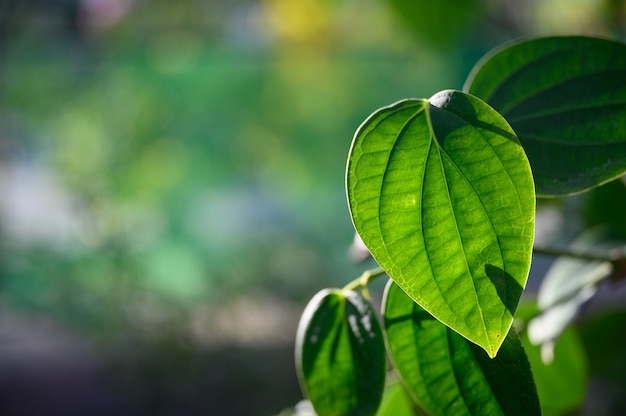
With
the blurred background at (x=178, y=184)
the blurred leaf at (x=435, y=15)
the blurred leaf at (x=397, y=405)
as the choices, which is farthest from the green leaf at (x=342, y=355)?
the blurred background at (x=178, y=184)

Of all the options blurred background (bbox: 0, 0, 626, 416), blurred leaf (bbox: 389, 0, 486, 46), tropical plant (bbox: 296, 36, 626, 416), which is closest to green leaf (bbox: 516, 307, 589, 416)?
tropical plant (bbox: 296, 36, 626, 416)

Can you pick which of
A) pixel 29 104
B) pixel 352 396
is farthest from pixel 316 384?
pixel 29 104

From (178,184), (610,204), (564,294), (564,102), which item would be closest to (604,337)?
(610,204)

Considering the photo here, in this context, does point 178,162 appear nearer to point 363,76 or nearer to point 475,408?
point 363,76

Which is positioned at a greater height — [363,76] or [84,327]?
[363,76]

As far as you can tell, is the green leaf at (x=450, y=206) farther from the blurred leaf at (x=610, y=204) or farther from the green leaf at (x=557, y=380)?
the blurred leaf at (x=610, y=204)

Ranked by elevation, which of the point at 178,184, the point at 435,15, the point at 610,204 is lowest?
the point at 610,204

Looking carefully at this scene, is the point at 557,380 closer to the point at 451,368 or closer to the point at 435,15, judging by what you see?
the point at 451,368
